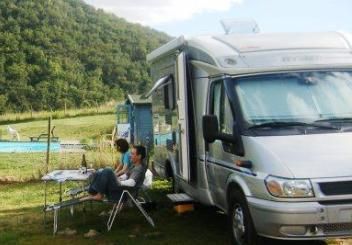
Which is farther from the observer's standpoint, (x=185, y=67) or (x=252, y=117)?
(x=185, y=67)

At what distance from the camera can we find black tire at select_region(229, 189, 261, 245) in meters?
5.81

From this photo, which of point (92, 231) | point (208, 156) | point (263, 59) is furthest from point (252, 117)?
point (92, 231)

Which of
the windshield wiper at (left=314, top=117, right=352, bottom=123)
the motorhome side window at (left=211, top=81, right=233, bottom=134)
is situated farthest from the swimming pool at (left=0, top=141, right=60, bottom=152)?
the windshield wiper at (left=314, top=117, right=352, bottom=123)

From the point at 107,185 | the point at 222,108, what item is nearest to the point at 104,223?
the point at 107,185

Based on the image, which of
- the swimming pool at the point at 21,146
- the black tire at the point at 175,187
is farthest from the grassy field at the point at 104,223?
the swimming pool at the point at 21,146

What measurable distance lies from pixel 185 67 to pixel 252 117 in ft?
5.67

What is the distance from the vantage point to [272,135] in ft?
19.1

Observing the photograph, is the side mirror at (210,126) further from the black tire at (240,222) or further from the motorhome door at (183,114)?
the motorhome door at (183,114)

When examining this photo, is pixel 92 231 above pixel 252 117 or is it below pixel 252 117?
below

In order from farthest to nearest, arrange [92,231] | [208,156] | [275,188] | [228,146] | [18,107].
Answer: [18,107] → [92,231] → [208,156] → [228,146] → [275,188]

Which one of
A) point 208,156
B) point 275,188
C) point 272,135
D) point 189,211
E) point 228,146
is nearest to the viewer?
point 275,188

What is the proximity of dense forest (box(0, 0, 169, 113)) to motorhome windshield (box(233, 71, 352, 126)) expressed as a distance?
44.9 metres

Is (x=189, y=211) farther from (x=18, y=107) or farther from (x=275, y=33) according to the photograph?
(x=18, y=107)

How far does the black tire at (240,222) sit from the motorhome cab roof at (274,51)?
1391mm
